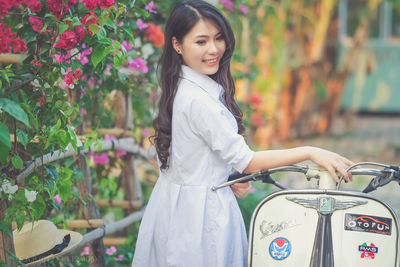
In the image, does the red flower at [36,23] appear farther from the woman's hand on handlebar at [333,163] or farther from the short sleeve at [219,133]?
the woman's hand on handlebar at [333,163]

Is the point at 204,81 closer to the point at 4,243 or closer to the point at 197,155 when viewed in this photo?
the point at 197,155

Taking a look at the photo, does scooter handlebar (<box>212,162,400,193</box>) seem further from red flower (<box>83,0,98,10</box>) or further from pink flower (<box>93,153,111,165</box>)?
pink flower (<box>93,153,111,165</box>)

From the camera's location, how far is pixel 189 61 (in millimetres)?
2699

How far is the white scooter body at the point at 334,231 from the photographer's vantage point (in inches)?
91.6

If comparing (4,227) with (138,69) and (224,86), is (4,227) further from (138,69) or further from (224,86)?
(138,69)

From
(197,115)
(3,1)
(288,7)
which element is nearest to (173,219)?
(197,115)

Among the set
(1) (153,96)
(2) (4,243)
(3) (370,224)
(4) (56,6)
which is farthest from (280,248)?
(1) (153,96)

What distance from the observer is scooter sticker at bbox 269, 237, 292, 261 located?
2398 mm

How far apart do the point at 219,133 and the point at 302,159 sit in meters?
0.30

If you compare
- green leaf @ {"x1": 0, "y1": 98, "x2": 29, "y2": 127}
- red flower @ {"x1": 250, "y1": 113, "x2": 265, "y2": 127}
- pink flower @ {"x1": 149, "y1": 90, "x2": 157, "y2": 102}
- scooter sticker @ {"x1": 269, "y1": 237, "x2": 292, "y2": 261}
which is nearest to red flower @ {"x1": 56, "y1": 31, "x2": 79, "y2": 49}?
green leaf @ {"x1": 0, "y1": 98, "x2": 29, "y2": 127}

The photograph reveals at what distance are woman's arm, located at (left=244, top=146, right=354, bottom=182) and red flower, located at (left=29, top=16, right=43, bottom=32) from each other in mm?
871

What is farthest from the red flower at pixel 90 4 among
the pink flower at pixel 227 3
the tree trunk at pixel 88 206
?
the pink flower at pixel 227 3

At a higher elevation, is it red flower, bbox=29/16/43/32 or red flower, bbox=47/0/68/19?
red flower, bbox=47/0/68/19

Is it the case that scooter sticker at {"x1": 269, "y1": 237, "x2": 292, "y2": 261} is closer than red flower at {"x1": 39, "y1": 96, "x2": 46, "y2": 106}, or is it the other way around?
scooter sticker at {"x1": 269, "y1": 237, "x2": 292, "y2": 261}
